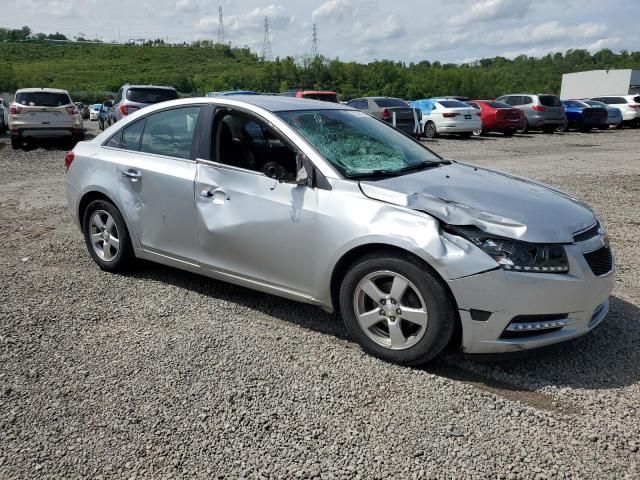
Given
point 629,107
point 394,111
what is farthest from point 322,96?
point 629,107

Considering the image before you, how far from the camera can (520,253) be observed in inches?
125

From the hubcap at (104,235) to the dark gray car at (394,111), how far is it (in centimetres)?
1447

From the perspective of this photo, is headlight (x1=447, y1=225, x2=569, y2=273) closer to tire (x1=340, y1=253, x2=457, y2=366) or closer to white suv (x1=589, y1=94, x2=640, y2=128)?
tire (x1=340, y1=253, x2=457, y2=366)

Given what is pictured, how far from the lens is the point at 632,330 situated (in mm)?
4000

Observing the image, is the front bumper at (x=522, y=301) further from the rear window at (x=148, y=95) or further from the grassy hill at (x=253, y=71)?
the grassy hill at (x=253, y=71)

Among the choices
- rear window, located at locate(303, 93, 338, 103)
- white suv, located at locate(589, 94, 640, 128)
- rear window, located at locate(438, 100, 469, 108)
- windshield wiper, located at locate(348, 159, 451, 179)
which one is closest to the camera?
windshield wiper, located at locate(348, 159, 451, 179)

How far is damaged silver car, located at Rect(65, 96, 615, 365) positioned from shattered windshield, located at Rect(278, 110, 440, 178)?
15mm

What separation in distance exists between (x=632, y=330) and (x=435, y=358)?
1.55 meters

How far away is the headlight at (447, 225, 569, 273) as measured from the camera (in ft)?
10.4

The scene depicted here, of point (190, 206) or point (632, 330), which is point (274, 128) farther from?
point (632, 330)

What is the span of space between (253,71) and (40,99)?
69.9 m

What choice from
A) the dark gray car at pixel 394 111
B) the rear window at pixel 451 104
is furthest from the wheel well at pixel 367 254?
the rear window at pixel 451 104

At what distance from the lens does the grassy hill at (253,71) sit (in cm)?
6888

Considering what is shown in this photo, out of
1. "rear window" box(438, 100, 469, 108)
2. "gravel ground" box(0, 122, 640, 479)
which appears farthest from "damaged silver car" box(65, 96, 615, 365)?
"rear window" box(438, 100, 469, 108)
